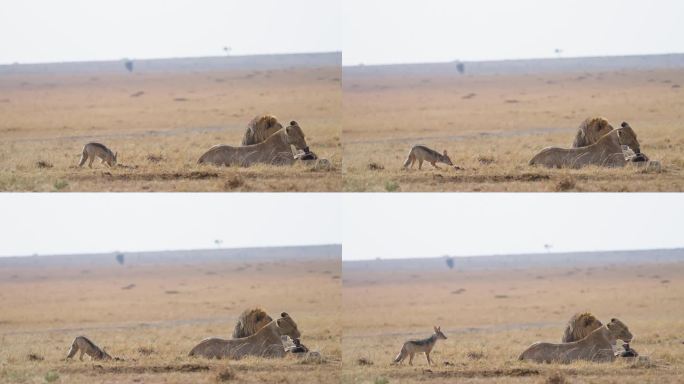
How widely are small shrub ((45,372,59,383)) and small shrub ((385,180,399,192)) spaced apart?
404 centimetres

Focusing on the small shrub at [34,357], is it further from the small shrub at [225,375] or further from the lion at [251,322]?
the lion at [251,322]

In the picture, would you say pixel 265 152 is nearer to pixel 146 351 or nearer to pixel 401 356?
pixel 146 351

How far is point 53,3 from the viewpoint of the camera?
17172 millimetres

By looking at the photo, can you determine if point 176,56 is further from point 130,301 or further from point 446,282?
point 446,282

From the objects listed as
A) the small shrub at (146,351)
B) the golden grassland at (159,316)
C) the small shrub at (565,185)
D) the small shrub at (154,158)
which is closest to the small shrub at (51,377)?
the golden grassland at (159,316)

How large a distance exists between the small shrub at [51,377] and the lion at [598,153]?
5.58m

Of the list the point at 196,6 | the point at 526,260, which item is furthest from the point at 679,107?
the point at 196,6

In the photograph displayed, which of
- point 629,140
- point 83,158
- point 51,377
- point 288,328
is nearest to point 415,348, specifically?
point 288,328

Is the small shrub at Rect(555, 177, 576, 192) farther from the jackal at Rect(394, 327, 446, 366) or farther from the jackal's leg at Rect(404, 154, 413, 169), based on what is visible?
the jackal at Rect(394, 327, 446, 366)

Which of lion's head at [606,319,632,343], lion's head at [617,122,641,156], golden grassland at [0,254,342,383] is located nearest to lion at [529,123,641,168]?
lion's head at [617,122,641,156]

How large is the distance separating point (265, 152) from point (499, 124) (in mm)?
3783

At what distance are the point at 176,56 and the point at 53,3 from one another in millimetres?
1619

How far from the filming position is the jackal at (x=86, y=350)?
53.9 feet

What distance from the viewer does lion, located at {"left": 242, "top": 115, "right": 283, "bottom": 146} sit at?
16781 mm
